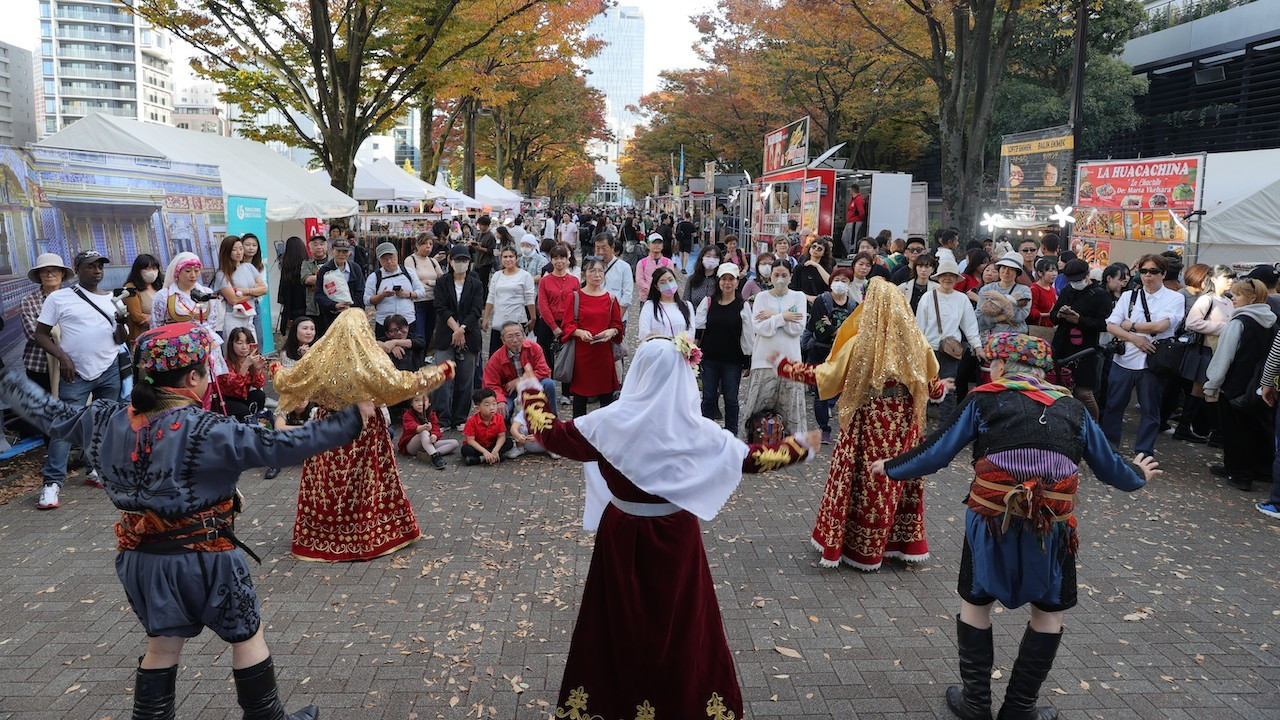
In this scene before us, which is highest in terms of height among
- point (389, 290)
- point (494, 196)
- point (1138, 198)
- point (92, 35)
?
point (92, 35)

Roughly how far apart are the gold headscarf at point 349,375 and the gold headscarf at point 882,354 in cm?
265

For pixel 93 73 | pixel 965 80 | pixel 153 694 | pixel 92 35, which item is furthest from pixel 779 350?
pixel 92 35

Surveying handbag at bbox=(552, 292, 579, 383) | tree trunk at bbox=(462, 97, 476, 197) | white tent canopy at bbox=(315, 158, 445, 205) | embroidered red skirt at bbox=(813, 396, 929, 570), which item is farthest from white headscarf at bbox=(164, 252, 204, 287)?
tree trunk at bbox=(462, 97, 476, 197)

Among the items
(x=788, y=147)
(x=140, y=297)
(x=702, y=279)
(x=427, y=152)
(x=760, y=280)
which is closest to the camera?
(x=140, y=297)

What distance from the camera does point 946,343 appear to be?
317 inches

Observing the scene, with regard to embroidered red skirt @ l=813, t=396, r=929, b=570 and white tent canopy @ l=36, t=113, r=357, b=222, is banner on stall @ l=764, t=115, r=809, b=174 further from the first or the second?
embroidered red skirt @ l=813, t=396, r=929, b=570

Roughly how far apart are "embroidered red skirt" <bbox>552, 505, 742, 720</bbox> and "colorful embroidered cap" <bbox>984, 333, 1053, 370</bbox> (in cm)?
166

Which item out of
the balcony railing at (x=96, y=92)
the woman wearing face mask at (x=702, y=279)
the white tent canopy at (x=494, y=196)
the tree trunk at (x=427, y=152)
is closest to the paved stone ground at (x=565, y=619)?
the woman wearing face mask at (x=702, y=279)

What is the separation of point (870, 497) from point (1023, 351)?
201 cm

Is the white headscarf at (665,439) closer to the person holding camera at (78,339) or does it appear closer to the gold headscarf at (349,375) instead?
the gold headscarf at (349,375)

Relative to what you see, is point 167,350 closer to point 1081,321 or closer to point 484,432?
point 484,432

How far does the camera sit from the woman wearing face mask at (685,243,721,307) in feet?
32.3

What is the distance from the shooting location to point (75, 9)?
105688mm

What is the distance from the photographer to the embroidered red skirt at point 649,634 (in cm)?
338
